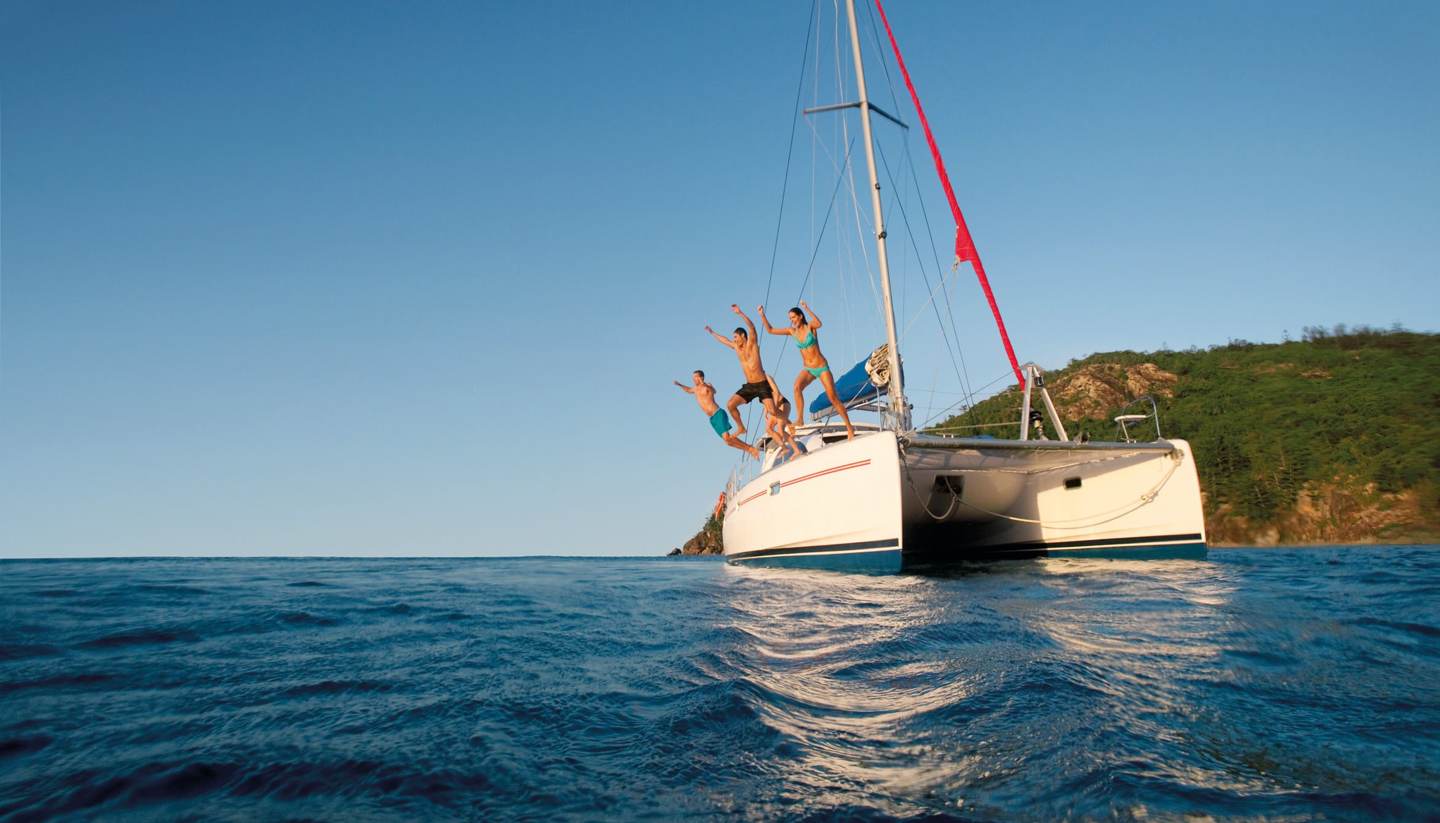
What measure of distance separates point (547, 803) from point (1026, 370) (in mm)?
9451

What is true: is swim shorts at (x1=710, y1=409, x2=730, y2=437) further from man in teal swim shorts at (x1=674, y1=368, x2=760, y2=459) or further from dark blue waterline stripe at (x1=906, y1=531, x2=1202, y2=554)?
dark blue waterline stripe at (x1=906, y1=531, x2=1202, y2=554)

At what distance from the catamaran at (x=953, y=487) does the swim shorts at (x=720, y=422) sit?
1.56m

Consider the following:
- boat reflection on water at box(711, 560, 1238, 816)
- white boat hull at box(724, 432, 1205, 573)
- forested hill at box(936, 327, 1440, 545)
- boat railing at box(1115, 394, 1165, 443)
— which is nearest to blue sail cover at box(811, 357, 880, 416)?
white boat hull at box(724, 432, 1205, 573)

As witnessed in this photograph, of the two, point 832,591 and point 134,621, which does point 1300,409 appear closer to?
point 832,591

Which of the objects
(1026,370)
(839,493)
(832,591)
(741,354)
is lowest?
(832,591)

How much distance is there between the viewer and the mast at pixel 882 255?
32.8 feet

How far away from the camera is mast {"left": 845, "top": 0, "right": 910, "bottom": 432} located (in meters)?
10.0

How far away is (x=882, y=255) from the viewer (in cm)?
1095

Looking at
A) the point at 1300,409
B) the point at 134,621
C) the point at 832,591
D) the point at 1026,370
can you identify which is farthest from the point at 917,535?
the point at 1300,409

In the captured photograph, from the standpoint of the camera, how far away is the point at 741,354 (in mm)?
12047

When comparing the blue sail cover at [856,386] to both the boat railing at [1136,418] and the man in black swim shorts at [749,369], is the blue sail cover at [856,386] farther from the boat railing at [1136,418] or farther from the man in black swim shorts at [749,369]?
the boat railing at [1136,418]

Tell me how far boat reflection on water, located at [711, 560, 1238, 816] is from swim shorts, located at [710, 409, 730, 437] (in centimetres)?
775

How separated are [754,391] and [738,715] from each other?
33.0 ft

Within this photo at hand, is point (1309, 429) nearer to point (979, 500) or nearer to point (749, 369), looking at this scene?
point (979, 500)
